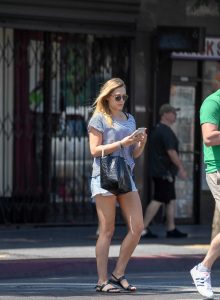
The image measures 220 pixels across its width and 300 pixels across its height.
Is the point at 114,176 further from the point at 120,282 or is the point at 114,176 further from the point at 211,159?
the point at 120,282

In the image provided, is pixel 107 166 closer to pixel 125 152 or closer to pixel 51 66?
pixel 125 152

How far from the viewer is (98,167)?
8.19 m

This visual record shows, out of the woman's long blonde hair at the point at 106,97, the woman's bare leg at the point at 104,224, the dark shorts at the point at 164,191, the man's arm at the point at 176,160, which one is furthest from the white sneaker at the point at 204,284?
the dark shorts at the point at 164,191

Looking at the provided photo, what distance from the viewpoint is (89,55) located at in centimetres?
1386

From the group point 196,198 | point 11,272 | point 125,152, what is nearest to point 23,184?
point 196,198

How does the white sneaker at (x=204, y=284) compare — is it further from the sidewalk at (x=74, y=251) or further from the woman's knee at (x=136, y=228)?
the sidewalk at (x=74, y=251)

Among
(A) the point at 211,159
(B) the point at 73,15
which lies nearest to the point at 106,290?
(A) the point at 211,159

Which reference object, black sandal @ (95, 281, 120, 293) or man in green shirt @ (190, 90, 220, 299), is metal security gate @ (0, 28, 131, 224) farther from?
man in green shirt @ (190, 90, 220, 299)

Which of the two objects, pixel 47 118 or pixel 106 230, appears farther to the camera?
pixel 47 118

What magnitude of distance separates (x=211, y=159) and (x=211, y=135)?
257mm

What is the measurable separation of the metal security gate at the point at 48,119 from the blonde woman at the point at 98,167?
5318mm

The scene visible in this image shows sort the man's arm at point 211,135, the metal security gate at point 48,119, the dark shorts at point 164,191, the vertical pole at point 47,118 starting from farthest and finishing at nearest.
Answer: the vertical pole at point 47,118, the metal security gate at point 48,119, the dark shorts at point 164,191, the man's arm at point 211,135

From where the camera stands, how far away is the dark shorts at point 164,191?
1257 cm

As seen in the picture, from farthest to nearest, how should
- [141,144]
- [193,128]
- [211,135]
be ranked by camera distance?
[193,128] < [141,144] < [211,135]
